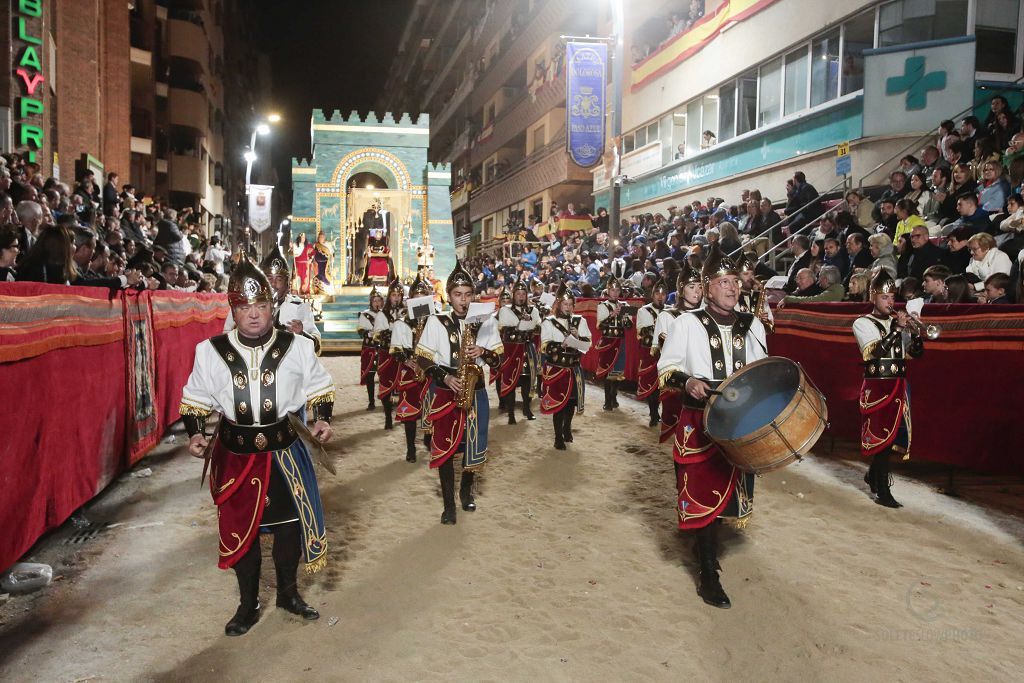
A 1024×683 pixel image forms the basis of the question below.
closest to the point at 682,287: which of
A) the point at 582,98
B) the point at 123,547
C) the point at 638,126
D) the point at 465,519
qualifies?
the point at 465,519

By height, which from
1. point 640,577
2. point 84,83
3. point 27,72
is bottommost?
point 640,577

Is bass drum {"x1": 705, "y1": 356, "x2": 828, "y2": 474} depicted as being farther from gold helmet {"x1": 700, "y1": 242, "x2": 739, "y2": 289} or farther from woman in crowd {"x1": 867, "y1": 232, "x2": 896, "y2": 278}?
woman in crowd {"x1": 867, "y1": 232, "x2": 896, "y2": 278}

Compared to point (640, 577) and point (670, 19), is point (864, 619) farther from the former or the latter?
point (670, 19)

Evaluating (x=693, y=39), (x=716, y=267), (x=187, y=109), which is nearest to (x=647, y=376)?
(x=716, y=267)

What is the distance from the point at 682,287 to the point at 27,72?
43.6 feet

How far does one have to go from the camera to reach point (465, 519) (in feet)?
18.5

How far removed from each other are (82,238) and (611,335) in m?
7.67

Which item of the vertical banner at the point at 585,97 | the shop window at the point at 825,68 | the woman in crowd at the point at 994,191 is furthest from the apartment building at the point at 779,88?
the woman in crowd at the point at 994,191

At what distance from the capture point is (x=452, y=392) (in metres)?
5.54

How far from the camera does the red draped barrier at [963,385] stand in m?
5.96

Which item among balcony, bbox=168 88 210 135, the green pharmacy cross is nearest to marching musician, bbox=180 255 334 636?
the green pharmacy cross

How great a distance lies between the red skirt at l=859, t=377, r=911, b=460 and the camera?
231 inches

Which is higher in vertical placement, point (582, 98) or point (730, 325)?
point (582, 98)

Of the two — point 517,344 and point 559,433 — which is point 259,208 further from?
point 559,433
